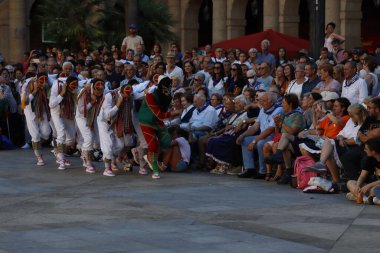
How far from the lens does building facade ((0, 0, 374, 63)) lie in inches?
1293

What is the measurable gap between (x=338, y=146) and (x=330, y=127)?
574 millimetres

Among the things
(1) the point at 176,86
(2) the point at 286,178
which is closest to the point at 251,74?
(1) the point at 176,86

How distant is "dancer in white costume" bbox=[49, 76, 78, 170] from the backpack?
4334 millimetres

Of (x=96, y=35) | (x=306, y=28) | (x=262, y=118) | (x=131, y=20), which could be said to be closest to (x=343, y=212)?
(x=262, y=118)

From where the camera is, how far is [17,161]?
20.0 metres

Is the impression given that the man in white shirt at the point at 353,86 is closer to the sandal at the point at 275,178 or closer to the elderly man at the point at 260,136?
the elderly man at the point at 260,136

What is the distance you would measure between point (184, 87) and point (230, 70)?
0.97m

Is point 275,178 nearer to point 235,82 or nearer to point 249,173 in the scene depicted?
point 249,173

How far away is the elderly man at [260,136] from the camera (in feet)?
55.3

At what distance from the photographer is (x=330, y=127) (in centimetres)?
1585

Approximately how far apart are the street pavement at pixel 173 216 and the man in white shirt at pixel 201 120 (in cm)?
110

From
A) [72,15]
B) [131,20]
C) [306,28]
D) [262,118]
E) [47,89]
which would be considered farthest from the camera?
[306,28]

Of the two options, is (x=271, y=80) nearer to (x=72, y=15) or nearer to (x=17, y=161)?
(x=17, y=161)

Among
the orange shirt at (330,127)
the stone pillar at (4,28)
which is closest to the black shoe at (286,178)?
the orange shirt at (330,127)
